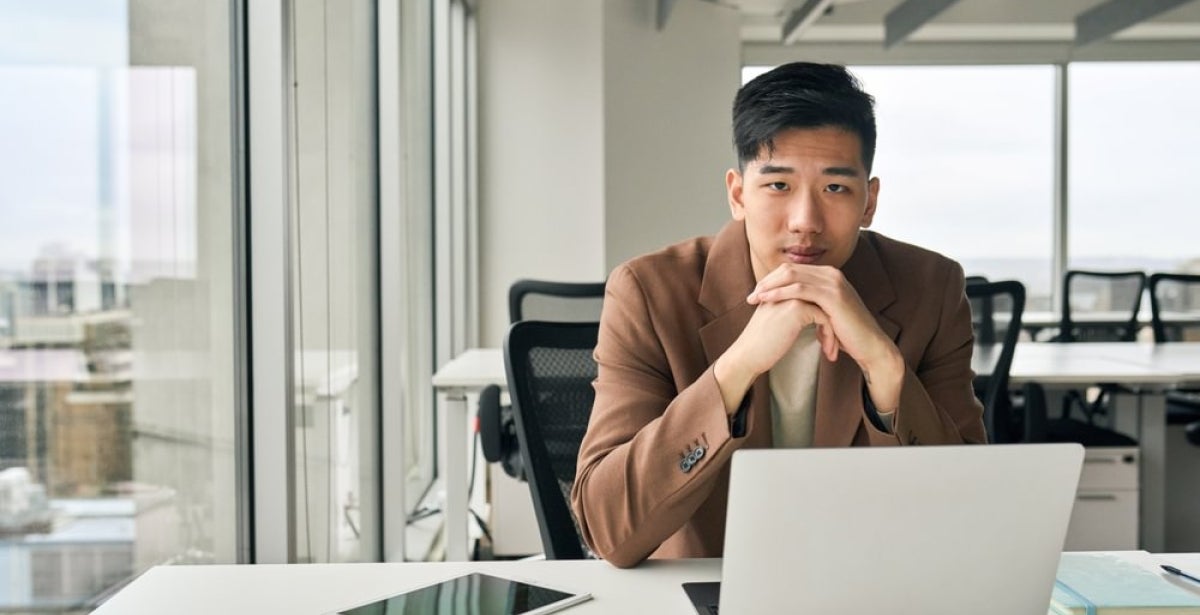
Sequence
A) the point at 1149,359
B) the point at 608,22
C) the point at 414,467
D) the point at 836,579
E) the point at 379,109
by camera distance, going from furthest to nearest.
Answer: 1. the point at 608,22
2. the point at 414,467
3. the point at 1149,359
4. the point at 379,109
5. the point at 836,579

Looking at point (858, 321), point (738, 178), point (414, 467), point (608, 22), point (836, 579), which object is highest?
point (608, 22)

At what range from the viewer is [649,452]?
1384mm

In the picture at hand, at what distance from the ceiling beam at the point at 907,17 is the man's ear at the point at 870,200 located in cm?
505

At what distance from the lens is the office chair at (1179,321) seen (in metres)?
4.59

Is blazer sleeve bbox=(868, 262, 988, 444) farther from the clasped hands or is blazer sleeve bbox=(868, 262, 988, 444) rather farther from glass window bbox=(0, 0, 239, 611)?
glass window bbox=(0, 0, 239, 611)

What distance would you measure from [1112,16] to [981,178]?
51.9 inches

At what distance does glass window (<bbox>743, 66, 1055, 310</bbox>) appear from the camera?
25.3ft

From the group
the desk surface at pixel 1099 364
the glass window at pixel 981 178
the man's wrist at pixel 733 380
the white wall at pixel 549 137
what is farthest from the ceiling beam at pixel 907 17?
the man's wrist at pixel 733 380

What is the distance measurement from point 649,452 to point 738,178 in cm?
45

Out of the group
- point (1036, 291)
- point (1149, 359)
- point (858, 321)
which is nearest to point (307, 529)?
point (858, 321)

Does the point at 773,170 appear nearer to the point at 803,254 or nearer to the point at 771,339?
the point at 803,254

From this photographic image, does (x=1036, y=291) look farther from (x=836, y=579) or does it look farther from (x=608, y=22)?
(x=836, y=579)

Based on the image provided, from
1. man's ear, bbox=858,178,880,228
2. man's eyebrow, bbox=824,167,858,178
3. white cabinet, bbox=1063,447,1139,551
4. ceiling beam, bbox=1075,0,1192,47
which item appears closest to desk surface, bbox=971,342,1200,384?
white cabinet, bbox=1063,447,1139,551

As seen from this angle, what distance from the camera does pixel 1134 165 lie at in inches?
305
